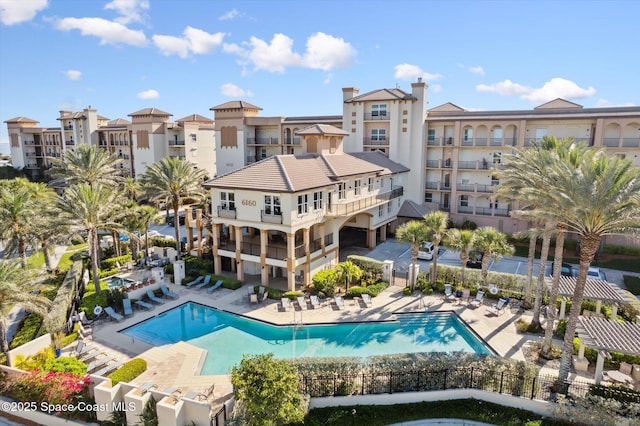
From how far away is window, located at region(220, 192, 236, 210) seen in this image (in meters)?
29.6

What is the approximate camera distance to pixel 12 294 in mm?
17656

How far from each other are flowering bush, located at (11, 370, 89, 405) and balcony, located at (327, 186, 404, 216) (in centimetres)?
1908

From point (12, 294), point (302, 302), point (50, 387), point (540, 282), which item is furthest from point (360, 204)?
point (50, 387)

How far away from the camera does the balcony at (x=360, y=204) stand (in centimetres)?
3125

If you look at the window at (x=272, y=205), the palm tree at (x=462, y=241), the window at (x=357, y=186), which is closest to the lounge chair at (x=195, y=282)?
the window at (x=272, y=205)

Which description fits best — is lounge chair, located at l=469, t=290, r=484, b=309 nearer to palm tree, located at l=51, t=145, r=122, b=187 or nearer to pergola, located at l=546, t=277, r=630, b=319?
pergola, located at l=546, t=277, r=630, b=319

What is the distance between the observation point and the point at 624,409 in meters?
14.9

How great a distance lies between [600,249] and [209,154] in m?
51.1

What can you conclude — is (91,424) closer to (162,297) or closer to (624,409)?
(162,297)

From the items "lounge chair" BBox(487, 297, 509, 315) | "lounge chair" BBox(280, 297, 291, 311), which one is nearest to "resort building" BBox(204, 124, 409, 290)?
"lounge chair" BBox(280, 297, 291, 311)

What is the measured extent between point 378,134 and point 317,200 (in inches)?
784

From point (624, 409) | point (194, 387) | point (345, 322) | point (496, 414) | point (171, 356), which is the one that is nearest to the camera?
point (624, 409)

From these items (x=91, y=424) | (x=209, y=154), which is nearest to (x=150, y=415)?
(x=91, y=424)

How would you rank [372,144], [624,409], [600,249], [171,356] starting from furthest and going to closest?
[372,144], [600,249], [171,356], [624,409]
